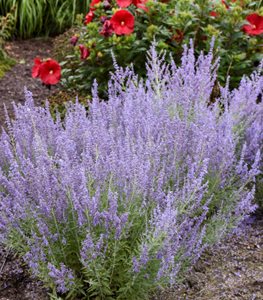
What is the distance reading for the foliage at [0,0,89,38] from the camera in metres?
6.94

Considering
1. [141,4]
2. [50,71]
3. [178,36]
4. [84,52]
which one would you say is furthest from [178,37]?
[50,71]

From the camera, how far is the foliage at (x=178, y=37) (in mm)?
4211

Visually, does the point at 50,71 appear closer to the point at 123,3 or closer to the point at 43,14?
the point at 123,3

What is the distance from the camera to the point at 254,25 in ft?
14.1

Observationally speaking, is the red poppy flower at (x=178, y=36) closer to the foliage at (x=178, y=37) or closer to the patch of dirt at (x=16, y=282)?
the foliage at (x=178, y=37)

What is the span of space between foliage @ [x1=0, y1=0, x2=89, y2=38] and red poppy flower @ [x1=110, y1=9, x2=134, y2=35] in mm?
2790

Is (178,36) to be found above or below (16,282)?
above

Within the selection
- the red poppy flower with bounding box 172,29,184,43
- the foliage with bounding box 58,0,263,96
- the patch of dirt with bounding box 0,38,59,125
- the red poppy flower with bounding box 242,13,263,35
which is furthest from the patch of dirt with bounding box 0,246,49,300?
the red poppy flower with bounding box 242,13,263,35

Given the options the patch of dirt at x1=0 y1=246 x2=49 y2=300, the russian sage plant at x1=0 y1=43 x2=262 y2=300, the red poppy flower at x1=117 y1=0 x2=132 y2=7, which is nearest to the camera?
the russian sage plant at x1=0 y1=43 x2=262 y2=300

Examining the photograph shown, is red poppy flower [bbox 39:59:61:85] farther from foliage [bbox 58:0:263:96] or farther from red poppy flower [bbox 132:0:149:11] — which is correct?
red poppy flower [bbox 132:0:149:11]

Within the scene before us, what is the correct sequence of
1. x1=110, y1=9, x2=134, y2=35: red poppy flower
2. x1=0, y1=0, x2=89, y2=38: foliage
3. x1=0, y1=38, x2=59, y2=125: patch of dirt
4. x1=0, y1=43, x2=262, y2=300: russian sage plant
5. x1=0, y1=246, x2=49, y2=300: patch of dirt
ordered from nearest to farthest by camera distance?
x1=0, y1=43, x2=262, y2=300: russian sage plant < x1=0, y1=246, x2=49, y2=300: patch of dirt < x1=110, y1=9, x2=134, y2=35: red poppy flower < x1=0, y1=38, x2=59, y2=125: patch of dirt < x1=0, y1=0, x2=89, y2=38: foliage

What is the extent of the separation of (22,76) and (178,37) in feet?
6.60

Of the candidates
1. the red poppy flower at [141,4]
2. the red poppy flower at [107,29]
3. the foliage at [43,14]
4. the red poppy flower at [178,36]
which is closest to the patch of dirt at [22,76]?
the foliage at [43,14]

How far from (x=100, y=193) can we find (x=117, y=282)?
0.40 meters
